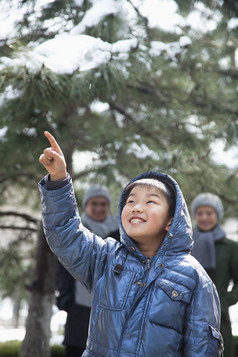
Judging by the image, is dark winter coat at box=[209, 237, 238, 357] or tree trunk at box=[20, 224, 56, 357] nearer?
dark winter coat at box=[209, 237, 238, 357]

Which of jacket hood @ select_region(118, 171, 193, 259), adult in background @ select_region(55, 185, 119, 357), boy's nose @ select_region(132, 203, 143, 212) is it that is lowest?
adult in background @ select_region(55, 185, 119, 357)

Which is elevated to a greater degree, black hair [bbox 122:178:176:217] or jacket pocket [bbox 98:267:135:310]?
black hair [bbox 122:178:176:217]

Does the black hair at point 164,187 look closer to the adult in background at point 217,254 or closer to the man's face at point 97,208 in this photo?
the adult in background at point 217,254

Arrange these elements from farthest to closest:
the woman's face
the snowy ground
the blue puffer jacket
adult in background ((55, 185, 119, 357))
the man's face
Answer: the snowy ground < the man's face < the woman's face < adult in background ((55, 185, 119, 357)) < the blue puffer jacket

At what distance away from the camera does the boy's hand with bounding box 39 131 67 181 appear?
184 cm

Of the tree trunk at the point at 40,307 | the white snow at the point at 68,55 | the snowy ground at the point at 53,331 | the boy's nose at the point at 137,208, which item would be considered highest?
the white snow at the point at 68,55

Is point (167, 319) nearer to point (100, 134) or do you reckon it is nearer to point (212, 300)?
point (212, 300)

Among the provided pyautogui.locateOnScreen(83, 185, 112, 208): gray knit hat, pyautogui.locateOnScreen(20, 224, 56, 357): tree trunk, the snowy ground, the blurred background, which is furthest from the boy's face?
the snowy ground

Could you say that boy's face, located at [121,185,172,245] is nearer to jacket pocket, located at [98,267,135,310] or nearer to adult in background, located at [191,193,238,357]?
jacket pocket, located at [98,267,135,310]

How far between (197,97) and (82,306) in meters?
2.80

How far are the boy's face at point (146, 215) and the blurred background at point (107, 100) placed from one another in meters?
1.01

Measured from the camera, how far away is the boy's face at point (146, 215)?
2.02 meters

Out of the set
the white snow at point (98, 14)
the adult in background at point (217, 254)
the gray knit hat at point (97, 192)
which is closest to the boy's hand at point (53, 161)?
the white snow at point (98, 14)

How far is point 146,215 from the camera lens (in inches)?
80.2
